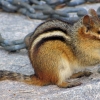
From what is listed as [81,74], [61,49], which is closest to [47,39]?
[61,49]

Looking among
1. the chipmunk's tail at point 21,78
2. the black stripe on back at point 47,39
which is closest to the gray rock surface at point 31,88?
the chipmunk's tail at point 21,78

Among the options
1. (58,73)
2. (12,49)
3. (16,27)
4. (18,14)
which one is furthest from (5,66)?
(18,14)

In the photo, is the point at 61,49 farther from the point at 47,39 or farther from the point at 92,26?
the point at 92,26

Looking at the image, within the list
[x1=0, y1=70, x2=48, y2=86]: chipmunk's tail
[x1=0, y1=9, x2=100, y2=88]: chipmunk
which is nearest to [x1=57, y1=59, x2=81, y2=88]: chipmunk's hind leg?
[x1=0, y1=9, x2=100, y2=88]: chipmunk

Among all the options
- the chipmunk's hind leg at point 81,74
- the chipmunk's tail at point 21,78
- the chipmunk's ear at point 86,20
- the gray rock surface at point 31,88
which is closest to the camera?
the gray rock surface at point 31,88

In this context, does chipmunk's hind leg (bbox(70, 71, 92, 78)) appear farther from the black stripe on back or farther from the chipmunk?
the black stripe on back

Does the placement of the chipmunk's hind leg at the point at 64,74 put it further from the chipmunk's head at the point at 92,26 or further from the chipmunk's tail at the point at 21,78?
the chipmunk's head at the point at 92,26

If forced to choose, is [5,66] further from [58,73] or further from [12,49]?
[58,73]
